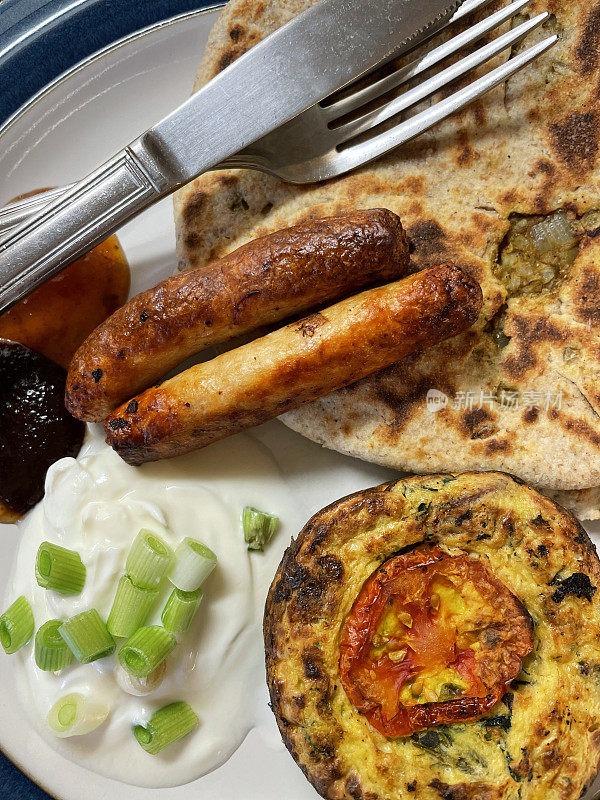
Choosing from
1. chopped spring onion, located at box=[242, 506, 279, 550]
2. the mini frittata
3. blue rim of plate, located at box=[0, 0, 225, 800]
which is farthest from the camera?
blue rim of plate, located at box=[0, 0, 225, 800]

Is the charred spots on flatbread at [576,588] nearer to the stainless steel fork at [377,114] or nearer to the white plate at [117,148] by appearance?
the white plate at [117,148]

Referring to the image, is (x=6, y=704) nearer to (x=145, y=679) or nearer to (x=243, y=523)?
(x=145, y=679)

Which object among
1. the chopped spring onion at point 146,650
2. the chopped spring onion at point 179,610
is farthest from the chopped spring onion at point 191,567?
the chopped spring onion at point 146,650

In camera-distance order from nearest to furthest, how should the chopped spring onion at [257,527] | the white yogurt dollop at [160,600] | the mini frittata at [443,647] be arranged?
the mini frittata at [443,647]
the white yogurt dollop at [160,600]
the chopped spring onion at [257,527]

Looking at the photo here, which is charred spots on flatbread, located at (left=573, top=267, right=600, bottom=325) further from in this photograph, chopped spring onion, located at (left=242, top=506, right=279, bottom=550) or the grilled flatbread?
chopped spring onion, located at (left=242, top=506, right=279, bottom=550)

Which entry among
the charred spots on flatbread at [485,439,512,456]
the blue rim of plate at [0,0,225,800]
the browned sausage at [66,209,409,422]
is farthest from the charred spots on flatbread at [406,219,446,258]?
the blue rim of plate at [0,0,225,800]

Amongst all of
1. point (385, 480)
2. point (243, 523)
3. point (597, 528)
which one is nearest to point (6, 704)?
point (243, 523)
